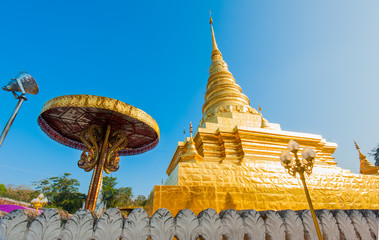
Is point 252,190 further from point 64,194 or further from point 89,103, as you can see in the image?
point 64,194

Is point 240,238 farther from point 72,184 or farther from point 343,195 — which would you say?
point 72,184

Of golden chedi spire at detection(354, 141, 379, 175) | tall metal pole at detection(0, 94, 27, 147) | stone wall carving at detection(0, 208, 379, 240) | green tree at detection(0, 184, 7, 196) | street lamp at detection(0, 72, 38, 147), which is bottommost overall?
stone wall carving at detection(0, 208, 379, 240)

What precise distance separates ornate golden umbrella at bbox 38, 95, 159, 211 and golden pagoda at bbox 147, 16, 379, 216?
133cm

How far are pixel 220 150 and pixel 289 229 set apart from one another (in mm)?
5201

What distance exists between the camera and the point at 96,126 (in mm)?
4648

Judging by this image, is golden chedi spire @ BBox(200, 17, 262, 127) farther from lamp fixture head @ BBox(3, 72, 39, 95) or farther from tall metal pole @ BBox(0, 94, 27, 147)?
tall metal pole @ BBox(0, 94, 27, 147)

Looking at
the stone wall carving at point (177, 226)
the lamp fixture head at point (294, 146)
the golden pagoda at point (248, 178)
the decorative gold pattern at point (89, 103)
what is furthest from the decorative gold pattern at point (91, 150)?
the lamp fixture head at point (294, 146)

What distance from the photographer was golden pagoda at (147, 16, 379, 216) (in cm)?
432

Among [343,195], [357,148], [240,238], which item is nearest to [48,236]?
[240,238]

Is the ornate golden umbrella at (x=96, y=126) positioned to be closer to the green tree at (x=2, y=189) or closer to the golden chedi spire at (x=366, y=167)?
the golden chedi spire at (x=366, y=167)

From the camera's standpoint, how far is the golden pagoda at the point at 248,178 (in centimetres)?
432

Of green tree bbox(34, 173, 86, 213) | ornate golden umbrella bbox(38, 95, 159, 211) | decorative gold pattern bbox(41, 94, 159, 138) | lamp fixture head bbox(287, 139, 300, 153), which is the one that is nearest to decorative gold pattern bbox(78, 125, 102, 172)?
ornate golden umbrella bbox(38, 95, 159, 211)

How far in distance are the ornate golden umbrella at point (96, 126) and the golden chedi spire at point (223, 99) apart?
4363 mm

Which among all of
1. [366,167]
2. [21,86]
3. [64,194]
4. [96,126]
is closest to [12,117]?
[21,86]
